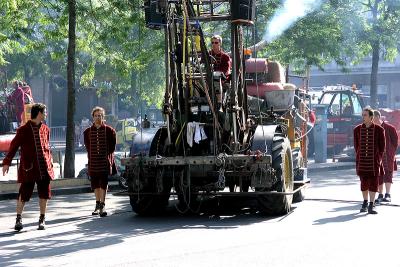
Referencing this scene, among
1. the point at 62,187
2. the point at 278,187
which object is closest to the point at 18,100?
the point at 62,187

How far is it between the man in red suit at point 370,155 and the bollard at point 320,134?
13379 mm

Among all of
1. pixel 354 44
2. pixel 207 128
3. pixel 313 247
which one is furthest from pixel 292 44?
pixel 313 247

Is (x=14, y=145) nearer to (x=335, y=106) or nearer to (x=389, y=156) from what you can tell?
(x=389, y=156)

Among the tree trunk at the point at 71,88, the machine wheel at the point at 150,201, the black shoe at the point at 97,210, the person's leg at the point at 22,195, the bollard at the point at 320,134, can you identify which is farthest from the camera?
the bollard at the point at 320,134

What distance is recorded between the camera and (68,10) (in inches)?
730

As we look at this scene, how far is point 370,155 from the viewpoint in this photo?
13227 millimetres

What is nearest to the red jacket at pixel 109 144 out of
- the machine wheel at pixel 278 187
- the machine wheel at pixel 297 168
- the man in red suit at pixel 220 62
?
the man in red suit at pixel 220 62

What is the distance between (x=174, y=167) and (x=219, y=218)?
1.02 metres

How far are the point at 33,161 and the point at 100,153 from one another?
1.76 metres

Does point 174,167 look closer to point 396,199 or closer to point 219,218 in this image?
point 219,218

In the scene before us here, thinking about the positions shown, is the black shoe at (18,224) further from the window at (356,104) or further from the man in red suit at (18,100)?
the window at (356,104)

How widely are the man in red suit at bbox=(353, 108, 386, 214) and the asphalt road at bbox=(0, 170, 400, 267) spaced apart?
413 mm

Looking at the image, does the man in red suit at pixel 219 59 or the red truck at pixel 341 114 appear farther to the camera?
the red truck at pixel 341 114

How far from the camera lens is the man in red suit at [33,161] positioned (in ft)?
38.2
